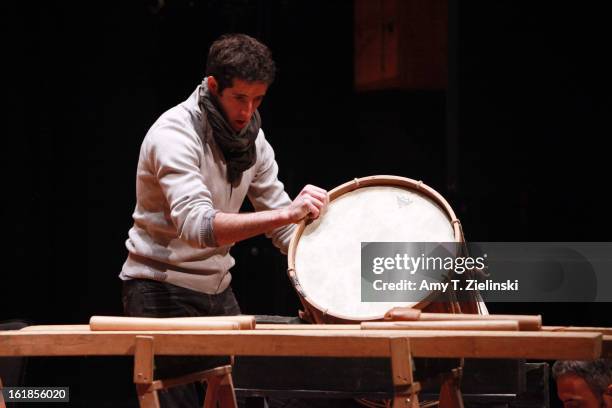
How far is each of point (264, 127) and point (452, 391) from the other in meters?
2.67

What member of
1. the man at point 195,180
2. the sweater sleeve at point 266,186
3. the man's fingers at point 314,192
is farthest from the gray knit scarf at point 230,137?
the man's fingers at point 314,192

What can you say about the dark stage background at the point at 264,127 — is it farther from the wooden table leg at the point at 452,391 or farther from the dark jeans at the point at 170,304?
the wooden table leg at the point at 452,391

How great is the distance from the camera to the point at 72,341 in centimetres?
234

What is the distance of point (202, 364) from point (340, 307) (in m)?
0.48

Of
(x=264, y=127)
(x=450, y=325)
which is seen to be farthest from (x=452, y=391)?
(x=264, y=127)

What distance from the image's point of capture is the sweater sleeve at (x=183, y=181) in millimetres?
2852

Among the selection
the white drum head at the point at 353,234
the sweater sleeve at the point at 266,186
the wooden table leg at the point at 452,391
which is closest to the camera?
the wooden table leg at the point at 452,391

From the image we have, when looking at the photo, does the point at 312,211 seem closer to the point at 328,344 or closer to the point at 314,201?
the point at 314,201

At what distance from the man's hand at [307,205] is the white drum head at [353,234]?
0.10 meters

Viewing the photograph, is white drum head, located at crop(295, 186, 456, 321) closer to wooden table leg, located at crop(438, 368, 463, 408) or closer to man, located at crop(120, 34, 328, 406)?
man, located at crop(120, 34, 328, 406)

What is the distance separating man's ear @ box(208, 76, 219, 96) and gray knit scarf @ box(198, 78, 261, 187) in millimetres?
14

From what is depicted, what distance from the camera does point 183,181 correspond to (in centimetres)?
293

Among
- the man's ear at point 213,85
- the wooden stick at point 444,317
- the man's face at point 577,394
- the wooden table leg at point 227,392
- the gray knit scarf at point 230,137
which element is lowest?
the man's face at point 577,394

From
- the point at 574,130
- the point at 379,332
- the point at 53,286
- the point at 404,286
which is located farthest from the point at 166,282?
the point at 574,130
